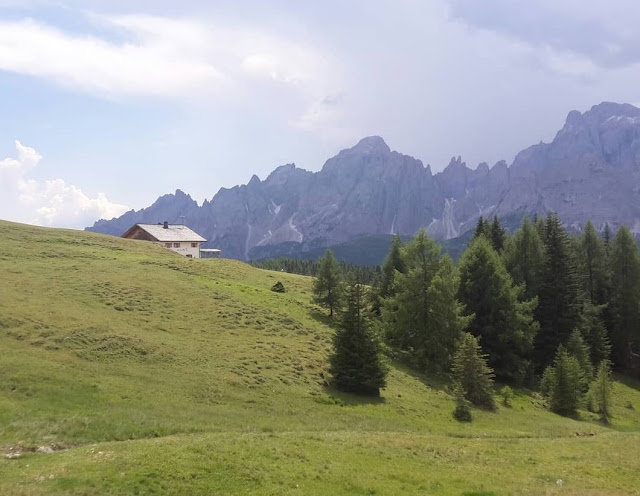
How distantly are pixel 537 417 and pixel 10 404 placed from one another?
38091 millimetres

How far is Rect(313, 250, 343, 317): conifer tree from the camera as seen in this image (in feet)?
202

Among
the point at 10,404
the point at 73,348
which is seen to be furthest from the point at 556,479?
the point at 73,348

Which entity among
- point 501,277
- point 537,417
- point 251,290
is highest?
point 501,277

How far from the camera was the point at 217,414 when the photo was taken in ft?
93.0

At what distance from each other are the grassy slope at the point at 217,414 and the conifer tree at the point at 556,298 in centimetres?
1070

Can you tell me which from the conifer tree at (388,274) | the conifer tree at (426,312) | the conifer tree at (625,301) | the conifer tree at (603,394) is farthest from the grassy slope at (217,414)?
the conifer tree at (625,301)

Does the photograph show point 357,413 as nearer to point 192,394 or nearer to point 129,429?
point 192,394

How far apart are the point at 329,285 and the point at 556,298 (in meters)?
31.9

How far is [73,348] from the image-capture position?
34219 mm

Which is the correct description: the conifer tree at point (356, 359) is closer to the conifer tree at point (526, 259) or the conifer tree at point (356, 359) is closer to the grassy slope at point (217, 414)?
the grassy slope at point (217, 414)

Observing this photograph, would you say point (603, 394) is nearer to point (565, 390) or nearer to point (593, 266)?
point (565, 390)

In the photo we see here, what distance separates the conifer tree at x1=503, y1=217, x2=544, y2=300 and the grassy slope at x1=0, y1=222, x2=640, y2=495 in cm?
1875

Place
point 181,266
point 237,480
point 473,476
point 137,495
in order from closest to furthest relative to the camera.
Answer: point 137,495, point 237,480, point 473,476, point 181,266

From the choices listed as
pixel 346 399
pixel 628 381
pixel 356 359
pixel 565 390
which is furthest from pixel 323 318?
pixel 628 381
